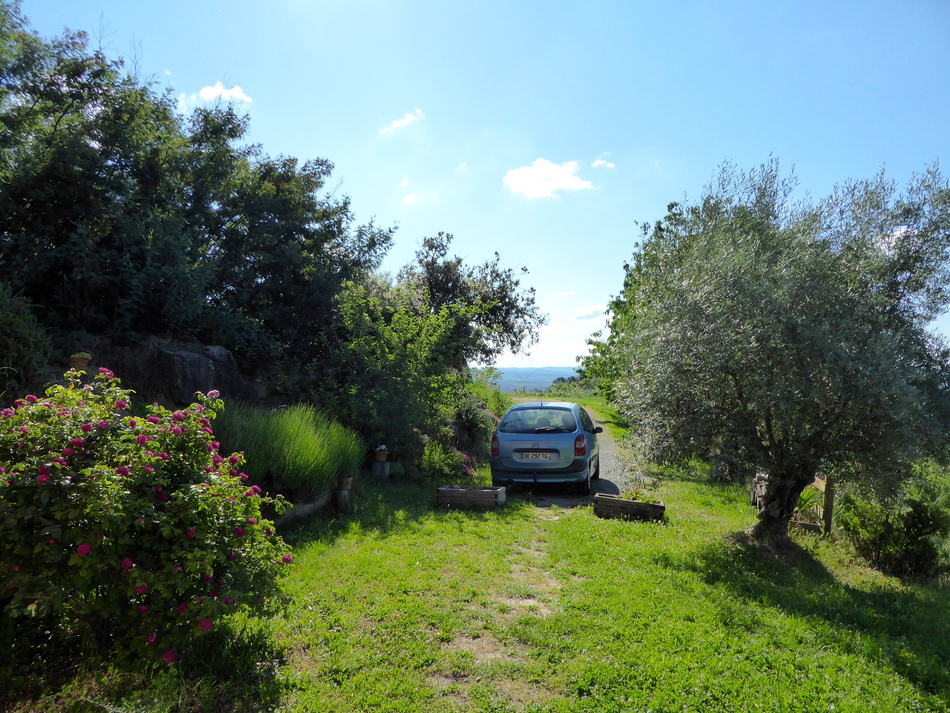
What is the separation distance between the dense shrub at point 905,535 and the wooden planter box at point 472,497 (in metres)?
4.58

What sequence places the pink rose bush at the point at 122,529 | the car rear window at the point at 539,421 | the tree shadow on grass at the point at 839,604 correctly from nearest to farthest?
the pink rose bush at the point at 122,529 → the tree shadow on grass at the point at 839,604 → the car rear window at the point at 539,421

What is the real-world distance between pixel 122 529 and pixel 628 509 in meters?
6.51

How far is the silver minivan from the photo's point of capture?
30.2ft

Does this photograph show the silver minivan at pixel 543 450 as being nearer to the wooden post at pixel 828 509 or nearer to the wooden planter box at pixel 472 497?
the wooden planter box at pixel 472 497

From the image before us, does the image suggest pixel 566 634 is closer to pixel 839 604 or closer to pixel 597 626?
pixel 597 626

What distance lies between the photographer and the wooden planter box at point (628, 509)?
7.76 meters

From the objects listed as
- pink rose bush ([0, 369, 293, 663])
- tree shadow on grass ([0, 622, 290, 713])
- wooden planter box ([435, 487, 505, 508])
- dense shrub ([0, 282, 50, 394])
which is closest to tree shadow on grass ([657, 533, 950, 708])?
wooden planter box ([435, 487, 505, 508])

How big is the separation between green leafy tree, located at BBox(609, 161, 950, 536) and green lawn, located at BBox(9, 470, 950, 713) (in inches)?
51.3

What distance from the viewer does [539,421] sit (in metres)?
9.70

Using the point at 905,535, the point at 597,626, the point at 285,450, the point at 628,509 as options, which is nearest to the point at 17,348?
the point at 285,450

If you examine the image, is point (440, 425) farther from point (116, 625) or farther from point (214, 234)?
point (116, 625)

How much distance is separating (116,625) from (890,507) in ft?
23.9

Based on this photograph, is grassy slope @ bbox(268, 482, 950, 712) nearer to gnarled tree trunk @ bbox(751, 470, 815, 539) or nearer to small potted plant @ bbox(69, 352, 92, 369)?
gnarled tree trunk @ bbox(751, 470, 815, 539)

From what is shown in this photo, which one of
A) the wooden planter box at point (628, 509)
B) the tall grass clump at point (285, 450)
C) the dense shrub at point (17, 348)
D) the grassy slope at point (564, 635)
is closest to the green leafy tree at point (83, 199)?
the dense shrub at point (17, 348)
